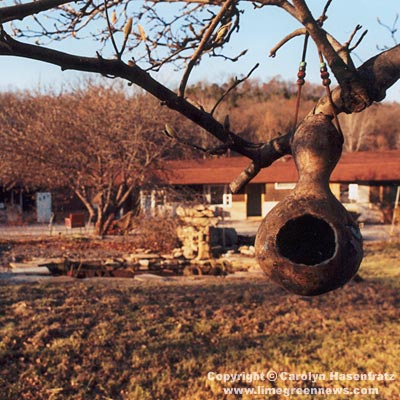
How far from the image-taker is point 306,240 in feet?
6.17

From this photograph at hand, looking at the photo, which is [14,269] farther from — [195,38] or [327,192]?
[327,192]

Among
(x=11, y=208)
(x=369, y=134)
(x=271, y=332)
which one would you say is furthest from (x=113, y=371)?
(x=369, y=134)

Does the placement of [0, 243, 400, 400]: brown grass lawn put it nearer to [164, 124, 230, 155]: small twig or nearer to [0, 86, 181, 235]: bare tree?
[164, 124, 230, 155]: small twig

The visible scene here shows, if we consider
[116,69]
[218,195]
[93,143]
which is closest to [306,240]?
[116,69]

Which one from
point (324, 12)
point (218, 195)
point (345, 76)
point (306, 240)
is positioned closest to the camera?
point (345, 76)

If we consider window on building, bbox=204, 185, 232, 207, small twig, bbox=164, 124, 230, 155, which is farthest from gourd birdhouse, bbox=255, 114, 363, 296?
window on building, bbox=204, 185, 232, 207

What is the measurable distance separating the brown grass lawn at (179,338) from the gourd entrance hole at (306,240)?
151 inches

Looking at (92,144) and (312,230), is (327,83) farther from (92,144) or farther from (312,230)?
(92,144)

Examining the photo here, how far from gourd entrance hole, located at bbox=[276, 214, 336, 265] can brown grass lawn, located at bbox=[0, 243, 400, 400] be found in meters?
3.83

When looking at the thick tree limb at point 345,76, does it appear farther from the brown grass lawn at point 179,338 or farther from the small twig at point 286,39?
the brown grass lawn at point 179,338

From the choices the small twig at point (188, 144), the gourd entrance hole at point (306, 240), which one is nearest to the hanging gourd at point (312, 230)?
the gourd entrance hole at point (306, 240)

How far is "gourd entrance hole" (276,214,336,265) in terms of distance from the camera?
1.76 m

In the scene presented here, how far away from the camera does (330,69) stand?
1.84 meters

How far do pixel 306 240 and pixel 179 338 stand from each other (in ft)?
16.8
